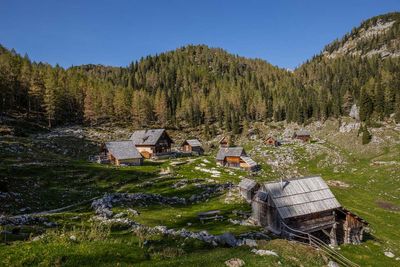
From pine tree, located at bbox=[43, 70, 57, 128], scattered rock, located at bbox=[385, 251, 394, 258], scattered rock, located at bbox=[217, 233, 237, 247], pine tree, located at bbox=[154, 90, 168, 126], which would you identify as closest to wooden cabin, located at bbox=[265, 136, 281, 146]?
pine tree, located at bbox=[154, 90, 168, 126]

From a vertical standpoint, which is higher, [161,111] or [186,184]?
[161,111]

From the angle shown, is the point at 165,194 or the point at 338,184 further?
the point at 338,184

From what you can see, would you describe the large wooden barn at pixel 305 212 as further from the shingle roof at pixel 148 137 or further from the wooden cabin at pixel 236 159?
the shingle roof at pixel 148 137

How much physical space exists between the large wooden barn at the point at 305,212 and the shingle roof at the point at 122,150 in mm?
46542

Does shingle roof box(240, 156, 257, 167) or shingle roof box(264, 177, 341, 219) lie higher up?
shingle roof box(240, 156, 257, 167)

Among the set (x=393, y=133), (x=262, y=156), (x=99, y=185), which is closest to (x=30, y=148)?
(x=99, y=185)

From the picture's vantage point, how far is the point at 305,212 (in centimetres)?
4072

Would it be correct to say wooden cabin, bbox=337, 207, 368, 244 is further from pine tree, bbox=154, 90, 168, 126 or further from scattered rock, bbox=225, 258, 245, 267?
pine tree, bbox=154, 90, 168, 126

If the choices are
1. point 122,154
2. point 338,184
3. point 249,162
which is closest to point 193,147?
point 249,162

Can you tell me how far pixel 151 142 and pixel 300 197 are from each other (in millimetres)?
68378

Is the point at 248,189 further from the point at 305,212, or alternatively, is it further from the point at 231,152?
the point at 231,152

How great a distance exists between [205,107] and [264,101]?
36462mm

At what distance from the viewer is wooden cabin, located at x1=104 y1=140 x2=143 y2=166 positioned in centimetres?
8250

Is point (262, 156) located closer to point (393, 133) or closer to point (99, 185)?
point (393, 133)
